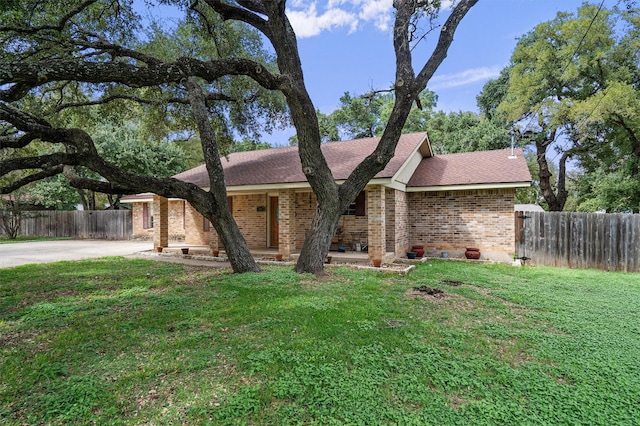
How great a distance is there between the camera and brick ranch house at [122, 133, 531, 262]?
10.8 metres

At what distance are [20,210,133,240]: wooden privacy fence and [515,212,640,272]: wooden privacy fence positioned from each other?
21854mm

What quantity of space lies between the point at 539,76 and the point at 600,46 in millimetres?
2742

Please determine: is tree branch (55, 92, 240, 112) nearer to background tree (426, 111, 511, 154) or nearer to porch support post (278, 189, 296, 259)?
porch support post (278, 189, 296, 259)

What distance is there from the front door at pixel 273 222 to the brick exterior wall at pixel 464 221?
17.9 feet

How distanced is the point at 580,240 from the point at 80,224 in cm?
2706

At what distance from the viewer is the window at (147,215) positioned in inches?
799

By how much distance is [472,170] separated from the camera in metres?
12.0

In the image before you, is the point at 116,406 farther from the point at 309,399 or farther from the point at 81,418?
the point at 309,399

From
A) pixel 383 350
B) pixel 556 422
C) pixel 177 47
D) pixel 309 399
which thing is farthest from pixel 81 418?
pixel 177 47

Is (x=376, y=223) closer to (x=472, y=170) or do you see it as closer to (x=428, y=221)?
(x=428, y=221)

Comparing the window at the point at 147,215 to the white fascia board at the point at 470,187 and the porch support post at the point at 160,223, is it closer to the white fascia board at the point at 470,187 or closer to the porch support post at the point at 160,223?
the porch support post at the point at 160,223

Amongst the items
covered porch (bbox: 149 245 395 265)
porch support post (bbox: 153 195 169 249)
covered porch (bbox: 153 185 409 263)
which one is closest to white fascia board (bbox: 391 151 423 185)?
covered porch (bbox: 153 185 409 263)

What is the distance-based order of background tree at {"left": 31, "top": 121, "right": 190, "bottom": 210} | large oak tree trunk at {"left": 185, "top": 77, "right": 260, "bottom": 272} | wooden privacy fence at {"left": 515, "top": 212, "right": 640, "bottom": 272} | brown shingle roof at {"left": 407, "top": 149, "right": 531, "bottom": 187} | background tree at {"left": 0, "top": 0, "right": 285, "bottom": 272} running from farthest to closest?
background tree at {"left": 31, "top": 121, "right": 190, "bottom": 210} < brown shingle roof at {"left": 407, "top": 149, "right": 531, "bottom": 187} < wooden privacy fence at {"left": 515, "top": 212, "right": 640, "bottom": 272} < large oak tree trunk at {"left": 185, "top": 77, "right": 260, "bottom": 272} < background tree at {"left": 0, "top": 0, "right": 285, "bottom": 272}

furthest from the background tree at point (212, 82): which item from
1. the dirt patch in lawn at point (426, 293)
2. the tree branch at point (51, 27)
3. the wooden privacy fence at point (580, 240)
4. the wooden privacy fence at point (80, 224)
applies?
the wooden privacy fence at point (80, 224)
